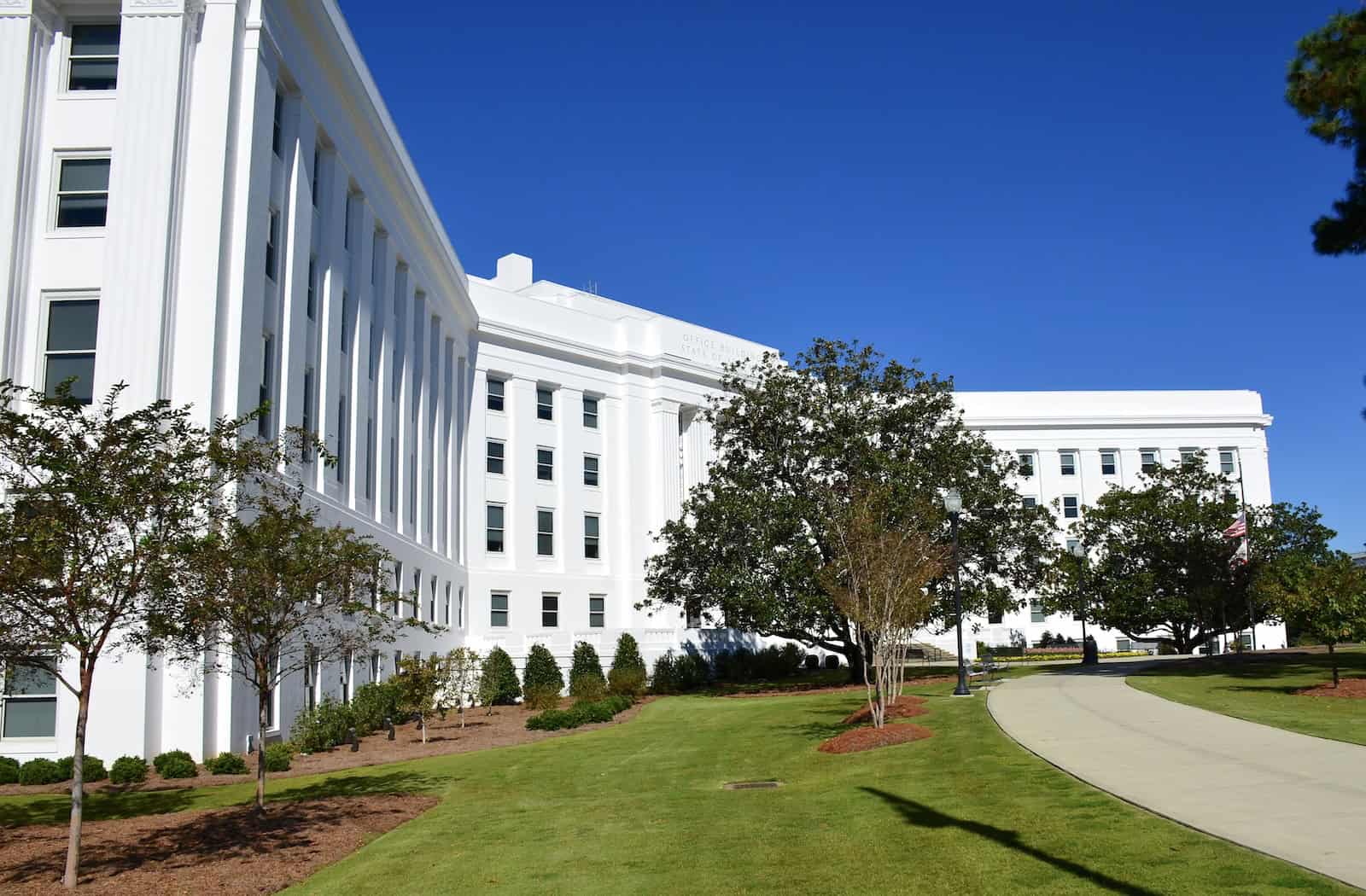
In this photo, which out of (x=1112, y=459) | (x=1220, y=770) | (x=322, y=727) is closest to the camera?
(x=1220, y=770)

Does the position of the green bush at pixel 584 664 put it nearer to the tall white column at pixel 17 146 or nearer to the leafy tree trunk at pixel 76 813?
the tall white column at pixel 17 146

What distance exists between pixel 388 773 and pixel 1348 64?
75.3ft

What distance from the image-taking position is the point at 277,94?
85.4 ft

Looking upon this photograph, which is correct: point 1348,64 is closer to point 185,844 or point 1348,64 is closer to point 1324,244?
point 1324,244

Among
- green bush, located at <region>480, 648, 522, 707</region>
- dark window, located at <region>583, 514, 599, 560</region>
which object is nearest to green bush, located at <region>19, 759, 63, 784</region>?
green bush, located at <region>480, 648, 522, 707</region>

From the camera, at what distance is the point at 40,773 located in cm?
1905

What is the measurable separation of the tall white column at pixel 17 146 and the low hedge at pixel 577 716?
1473cm

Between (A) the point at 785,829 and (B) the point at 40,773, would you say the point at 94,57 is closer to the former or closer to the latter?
(B) the point at 40,773

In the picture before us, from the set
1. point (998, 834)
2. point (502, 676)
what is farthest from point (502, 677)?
point (998, 834)

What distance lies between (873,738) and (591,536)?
109 feet

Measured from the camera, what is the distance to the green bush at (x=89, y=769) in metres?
18.6

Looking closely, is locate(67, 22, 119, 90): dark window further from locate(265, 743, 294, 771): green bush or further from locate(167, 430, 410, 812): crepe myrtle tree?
locate(265, 743, 294, 771): green bush

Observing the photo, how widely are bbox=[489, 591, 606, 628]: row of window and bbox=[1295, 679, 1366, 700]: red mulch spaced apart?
106 ft

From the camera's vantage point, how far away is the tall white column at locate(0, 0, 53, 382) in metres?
21.7
